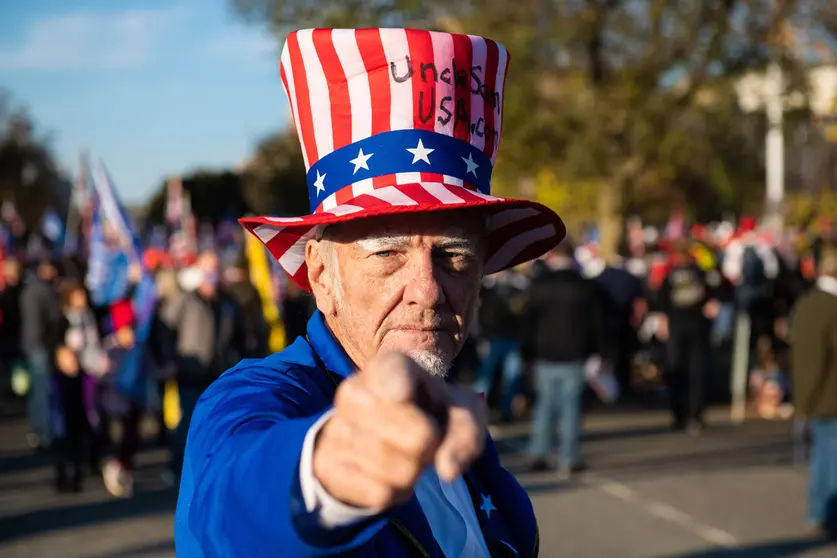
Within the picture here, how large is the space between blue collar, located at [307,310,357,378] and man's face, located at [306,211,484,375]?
5 centimetres

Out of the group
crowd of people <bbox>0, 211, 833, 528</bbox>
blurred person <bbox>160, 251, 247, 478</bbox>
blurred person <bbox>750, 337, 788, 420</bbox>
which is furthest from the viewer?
blurred person <bbox>750, 337, 788, 420</bbox>

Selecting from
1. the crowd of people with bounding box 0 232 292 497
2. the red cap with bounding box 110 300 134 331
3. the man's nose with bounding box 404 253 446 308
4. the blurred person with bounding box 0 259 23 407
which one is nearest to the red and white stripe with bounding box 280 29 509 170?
the man's nose with bounding box 404 253 446 308

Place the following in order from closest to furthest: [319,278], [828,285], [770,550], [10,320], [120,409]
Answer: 1. [319,278]
2. [770,550]
3. [828,285]
4. [120,409]
5. [10,320]

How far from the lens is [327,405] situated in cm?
185

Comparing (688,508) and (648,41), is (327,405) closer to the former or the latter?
(688,508)

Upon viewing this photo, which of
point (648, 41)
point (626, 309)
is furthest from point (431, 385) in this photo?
point (648, 41)

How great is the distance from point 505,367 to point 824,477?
18.1 ft

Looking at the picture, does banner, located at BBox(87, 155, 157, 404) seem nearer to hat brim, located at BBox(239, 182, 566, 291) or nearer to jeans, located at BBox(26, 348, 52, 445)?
jeans, located at BBox(26, 348, 52, 445)

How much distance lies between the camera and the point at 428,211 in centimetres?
203

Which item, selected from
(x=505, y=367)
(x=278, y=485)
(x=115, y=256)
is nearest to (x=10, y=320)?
(x=115, y=256)

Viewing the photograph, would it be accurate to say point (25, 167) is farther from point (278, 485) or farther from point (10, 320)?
point (278, 485)

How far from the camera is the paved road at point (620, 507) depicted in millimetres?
7422

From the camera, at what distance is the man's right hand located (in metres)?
1.07

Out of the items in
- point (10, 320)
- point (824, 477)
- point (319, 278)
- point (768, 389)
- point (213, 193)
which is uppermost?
point (319, 278)
